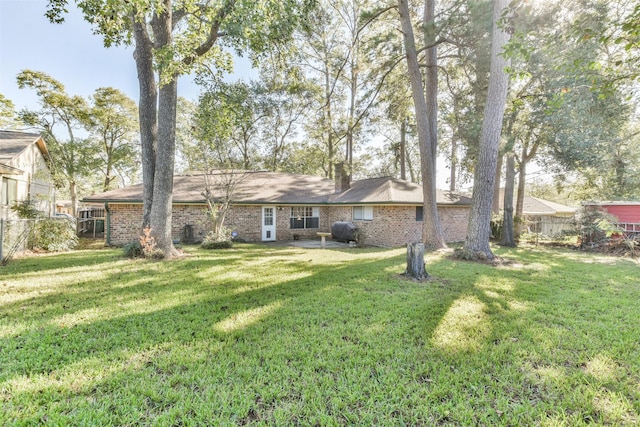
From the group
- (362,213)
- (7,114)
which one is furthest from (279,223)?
(7,114)

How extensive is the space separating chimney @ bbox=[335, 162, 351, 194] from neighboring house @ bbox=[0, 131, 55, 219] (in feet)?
46.0

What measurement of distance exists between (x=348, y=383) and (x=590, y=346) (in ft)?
10.6

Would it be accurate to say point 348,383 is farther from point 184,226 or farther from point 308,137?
point 308,137

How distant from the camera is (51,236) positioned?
35.4 feet

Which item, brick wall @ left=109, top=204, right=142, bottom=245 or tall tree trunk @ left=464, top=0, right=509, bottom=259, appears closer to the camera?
tall tree trunk @ left=464, top=0, right=509, bottom=259

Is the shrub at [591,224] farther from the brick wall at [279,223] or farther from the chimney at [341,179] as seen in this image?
the chimney at [341,179]

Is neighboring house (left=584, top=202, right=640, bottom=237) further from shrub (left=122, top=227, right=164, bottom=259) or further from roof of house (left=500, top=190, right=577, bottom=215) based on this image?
shrub (left=122, top=227, right=164, bottom=259)

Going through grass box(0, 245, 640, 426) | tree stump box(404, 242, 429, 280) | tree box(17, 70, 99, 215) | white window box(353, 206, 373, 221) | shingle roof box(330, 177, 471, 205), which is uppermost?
tree box(17, 70, 99, 215)

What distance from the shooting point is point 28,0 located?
30.7 ft

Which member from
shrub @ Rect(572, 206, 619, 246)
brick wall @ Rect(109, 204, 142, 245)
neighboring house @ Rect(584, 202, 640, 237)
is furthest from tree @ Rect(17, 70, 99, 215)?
neighboring house @ Rect(584, 202, 640, 237)

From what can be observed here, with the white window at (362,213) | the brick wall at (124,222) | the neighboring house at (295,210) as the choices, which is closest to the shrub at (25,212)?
the neighboring house at (295,210)

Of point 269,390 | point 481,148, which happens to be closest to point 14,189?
point 269,390

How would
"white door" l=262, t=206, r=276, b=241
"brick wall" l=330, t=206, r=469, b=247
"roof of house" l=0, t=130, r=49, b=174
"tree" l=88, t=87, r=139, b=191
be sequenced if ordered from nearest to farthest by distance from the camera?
"roof of house" l=0, t=130, r=49, b=174 < "brick wall" l=330, t=206, r=469, b=247 < "white door" l=262, t=206, r=276, b=241 < "tree" l=88, t=87, r=139, b=191

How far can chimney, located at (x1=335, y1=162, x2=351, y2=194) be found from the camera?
57.5ft
